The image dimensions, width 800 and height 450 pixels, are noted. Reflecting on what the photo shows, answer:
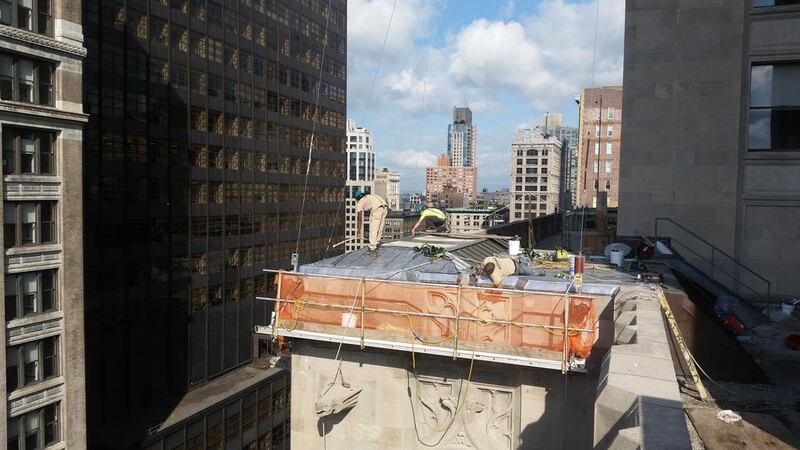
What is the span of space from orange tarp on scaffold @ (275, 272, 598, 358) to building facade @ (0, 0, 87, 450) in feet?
69.3

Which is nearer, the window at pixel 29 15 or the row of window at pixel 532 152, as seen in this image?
the window at pixel 29 15

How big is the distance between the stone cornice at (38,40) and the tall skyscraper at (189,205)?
36.4ft

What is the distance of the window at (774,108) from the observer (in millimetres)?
13961

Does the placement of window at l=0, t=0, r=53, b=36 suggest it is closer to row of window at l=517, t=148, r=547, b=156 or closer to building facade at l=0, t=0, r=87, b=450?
building facade at l=0, t=0, r=87, b=450

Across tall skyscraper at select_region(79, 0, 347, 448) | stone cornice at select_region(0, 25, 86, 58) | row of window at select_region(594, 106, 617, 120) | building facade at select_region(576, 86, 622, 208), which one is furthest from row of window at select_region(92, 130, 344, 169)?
row of window at select_region(594, 106, 617, 120)

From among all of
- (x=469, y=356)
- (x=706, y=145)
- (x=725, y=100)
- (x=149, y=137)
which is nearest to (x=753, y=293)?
(x=706, y=145)

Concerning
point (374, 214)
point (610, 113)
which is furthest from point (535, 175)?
point (374, 214)

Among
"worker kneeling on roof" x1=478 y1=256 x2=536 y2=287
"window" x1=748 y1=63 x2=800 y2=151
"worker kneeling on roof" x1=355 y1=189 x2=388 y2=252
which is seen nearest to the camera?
"worker kneeling on roof" x1=478 y1=256 x2=536 y2=287

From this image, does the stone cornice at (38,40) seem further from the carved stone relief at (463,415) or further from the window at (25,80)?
the carved stone relief at (463,415)

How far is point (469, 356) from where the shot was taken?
950 cm

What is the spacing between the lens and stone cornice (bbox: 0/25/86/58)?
2409cm

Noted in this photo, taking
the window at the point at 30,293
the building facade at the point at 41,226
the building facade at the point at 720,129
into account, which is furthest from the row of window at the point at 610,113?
the window at the point at 30,293

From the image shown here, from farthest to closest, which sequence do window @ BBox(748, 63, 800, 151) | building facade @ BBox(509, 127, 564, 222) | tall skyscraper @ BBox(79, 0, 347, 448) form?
1. building facade @ BBox(509, 127, 564, 222)
2. tall skyscraper @ BBox(79, 0, 347, 448)
3. window @ BBox(748, 63, 800, 151)

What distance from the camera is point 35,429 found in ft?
89.5
